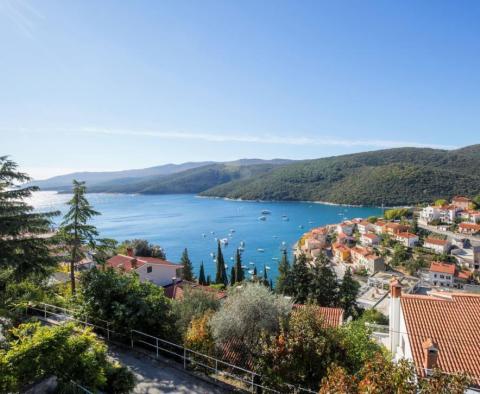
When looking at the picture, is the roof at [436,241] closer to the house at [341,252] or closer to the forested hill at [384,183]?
the house at [341,252]

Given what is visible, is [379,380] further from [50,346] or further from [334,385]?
[50,346]

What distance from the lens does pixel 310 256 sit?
70938 millimetres

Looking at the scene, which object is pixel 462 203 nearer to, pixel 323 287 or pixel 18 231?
pixel 323 287

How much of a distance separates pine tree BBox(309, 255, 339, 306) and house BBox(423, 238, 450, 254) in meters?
47.8

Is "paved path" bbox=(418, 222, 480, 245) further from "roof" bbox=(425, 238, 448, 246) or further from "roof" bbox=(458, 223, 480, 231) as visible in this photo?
"roof" bbox=(425, 238, 448, 246)

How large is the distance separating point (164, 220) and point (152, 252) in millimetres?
87482

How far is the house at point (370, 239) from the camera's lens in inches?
2955

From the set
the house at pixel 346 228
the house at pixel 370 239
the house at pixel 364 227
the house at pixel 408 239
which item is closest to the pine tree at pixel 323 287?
the house at pixel 408 239

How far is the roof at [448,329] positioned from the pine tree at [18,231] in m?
10.7

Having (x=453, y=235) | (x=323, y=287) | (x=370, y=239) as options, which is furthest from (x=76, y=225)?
(x=453, y=235)

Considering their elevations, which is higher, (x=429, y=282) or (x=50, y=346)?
(x=50, y=346)

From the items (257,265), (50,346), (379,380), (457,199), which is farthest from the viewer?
(457,199)

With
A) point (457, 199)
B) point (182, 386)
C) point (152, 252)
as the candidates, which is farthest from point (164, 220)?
point (182, 386)

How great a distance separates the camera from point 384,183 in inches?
5743
